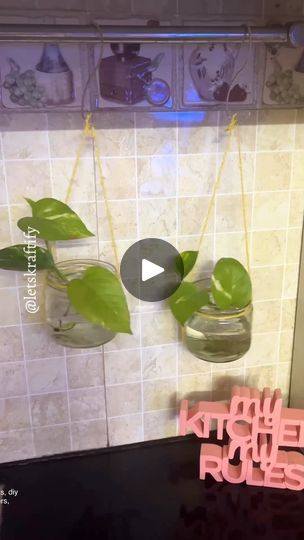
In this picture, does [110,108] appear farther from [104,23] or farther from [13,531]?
[13,531]

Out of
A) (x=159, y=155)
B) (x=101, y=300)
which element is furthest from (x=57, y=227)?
(x=159, y=155)

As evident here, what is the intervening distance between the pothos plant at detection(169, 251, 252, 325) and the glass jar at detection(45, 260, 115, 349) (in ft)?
0.49

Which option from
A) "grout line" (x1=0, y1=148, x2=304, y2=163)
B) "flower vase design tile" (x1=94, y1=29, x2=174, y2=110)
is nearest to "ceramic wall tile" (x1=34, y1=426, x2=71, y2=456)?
"grout line" (x1=0, y1=148, x2=304, y2=163)

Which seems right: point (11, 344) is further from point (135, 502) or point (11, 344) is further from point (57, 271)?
point (135, 502)

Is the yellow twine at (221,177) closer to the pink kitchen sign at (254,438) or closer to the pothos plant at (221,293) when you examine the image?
the pothos plant at (221,293)

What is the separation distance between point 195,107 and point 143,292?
1.26 feet

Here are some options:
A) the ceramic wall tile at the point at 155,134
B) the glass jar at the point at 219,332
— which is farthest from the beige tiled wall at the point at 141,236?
the glass jar at the point at 219,332

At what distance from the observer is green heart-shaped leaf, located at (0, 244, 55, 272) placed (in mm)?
945

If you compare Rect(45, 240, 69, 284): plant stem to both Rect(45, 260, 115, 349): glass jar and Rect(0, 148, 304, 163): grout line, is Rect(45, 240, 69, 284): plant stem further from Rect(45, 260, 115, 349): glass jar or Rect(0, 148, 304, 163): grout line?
Rect(0, 148, 304, 163): grout line

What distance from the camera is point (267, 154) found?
1.07m

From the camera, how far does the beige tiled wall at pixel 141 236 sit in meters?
1.00

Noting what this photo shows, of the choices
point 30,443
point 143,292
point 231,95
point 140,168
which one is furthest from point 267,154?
point 30,443

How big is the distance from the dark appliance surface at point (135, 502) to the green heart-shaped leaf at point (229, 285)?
411mm

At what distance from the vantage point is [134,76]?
0.96m
